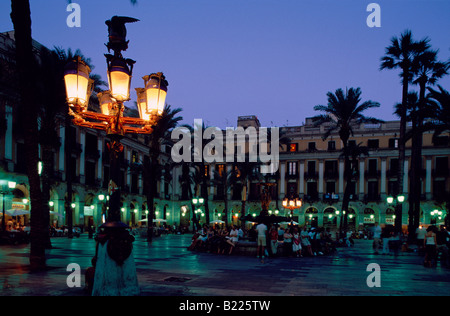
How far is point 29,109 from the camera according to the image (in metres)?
10.6

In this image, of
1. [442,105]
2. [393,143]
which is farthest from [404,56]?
[393,143]

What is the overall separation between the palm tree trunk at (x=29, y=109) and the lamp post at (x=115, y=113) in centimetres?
285

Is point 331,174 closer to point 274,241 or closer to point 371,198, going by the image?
point 371,198

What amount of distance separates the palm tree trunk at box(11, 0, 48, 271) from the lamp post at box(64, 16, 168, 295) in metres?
2.85

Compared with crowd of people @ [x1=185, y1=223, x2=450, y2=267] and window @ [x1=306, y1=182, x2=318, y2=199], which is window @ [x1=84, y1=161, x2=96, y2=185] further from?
window @ [x1=306, y1=182, x2=318, y2=199]

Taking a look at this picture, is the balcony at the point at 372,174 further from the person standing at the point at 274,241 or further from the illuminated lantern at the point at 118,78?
the illuminated lantern at the point at 118,78

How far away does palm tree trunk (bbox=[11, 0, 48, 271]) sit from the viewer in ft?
33.9

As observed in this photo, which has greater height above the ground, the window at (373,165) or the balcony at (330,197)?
the window at (373,165)

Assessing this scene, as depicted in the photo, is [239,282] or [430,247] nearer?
[239,282]

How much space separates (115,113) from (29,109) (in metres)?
4.42

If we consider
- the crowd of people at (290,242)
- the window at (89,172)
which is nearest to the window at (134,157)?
the window at (89,172)

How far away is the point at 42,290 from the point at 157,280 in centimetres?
248

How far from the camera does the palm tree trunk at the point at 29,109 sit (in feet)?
33.9

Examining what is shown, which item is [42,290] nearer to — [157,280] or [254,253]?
[157,280]
